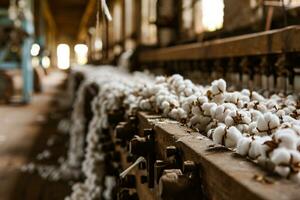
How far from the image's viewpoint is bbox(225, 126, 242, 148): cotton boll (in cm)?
140

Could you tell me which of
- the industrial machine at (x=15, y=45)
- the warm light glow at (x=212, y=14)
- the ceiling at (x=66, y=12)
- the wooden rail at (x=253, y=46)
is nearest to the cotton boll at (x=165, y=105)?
the wooden rail at (x=253, y=46)

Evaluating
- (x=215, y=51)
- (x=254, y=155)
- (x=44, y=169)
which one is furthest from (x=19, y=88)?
(x=254, y=155)

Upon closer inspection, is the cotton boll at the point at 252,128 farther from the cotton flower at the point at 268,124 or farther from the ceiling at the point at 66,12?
the ceiling at the point at 66,12

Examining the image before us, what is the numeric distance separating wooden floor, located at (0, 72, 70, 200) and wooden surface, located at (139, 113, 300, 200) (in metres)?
2.54

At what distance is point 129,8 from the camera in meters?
14.0

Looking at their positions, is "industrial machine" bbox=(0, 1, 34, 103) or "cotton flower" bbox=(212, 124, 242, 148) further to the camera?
"industrial machine" bbox=(0, 1, 34, 103)

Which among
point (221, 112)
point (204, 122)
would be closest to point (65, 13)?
point (204, 122)

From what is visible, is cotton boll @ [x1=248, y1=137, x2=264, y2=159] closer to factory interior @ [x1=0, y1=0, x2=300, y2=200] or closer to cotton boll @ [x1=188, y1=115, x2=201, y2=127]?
factory interior @ [x1=0, y1=0, x2=300, y2=200]

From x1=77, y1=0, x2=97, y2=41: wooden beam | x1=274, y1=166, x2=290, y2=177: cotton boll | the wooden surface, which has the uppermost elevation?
x1=77, y1=0, x2=97, y2=41: wooden beam

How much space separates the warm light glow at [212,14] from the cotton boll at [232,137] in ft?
15.0

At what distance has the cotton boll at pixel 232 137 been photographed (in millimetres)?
1396

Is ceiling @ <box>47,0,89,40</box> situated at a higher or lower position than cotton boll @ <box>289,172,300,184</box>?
higher

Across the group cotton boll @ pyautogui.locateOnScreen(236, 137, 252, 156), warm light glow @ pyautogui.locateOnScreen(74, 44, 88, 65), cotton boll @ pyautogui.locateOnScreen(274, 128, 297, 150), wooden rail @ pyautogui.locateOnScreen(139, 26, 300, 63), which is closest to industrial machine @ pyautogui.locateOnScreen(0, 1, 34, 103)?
wooden rail @ pyautogui.locateOnScreen(139, 26, 300, 63)

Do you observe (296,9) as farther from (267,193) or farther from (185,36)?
(185,36)
